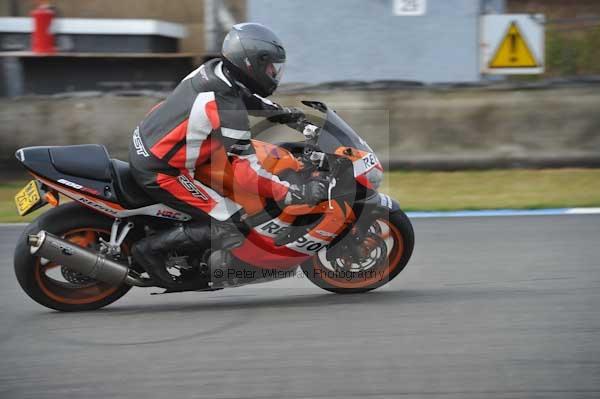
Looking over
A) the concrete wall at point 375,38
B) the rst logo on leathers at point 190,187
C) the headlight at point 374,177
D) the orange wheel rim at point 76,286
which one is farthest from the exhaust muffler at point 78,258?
the concrete wall at point 375,38

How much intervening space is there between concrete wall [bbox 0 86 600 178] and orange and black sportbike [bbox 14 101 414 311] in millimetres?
4651

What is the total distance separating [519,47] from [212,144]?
6457 millimetres

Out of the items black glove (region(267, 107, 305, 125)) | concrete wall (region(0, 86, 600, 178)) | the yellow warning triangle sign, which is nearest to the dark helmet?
black glove (region(267, 107, 305, 125))

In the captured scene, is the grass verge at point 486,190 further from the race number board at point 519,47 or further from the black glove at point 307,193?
the black glove at point 307,193

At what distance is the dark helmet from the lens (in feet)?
16.6

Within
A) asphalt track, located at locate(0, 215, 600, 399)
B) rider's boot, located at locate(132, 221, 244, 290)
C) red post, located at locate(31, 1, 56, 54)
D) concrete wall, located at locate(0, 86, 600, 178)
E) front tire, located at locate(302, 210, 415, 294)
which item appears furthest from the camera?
red post, located at locate(31, 1, 56, 54)

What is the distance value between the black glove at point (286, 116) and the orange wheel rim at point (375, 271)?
881mm

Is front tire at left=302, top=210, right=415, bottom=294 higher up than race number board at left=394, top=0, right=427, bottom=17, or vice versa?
race number board at left=394, top=0, right=427, bottom=17

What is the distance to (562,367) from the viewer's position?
13.8 feet

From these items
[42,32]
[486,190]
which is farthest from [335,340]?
[42,32]

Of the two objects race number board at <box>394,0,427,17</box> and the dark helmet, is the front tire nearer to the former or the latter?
the dark helmet

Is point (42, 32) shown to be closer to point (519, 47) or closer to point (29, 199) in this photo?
point (519, 47)

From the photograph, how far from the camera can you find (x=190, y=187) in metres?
5.11

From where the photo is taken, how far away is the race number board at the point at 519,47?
10.5m
